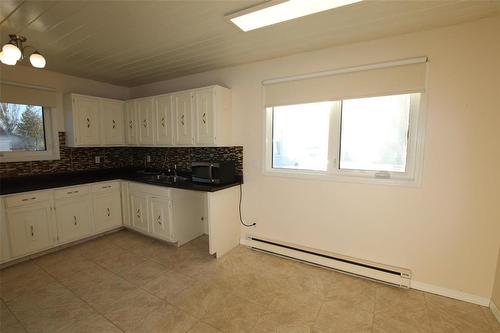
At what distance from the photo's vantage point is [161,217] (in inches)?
122

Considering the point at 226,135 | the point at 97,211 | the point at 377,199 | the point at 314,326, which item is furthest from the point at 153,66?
the point at 314,326

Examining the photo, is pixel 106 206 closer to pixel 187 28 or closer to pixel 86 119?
pixel 86 119

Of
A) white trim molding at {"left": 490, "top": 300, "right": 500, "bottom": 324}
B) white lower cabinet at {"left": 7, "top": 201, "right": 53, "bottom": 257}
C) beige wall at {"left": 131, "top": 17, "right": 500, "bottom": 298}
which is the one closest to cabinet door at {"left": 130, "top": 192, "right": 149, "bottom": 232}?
white lower cabinet at {"left": 7, "top": 201, "right": 53, "bottom": 257}

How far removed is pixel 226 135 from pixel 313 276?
77.4 inches

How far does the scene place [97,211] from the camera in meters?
3.34

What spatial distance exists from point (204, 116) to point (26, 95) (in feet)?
7.77

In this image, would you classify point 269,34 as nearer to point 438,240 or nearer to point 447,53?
point 447,53

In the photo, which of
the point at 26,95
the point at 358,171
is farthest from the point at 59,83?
the point at 358,171

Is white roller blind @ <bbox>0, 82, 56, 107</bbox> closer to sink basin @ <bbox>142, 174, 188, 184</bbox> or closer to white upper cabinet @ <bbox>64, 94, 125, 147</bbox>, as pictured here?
white upper cabinet @ <bbox>64, 94, 125, 147</bbox>

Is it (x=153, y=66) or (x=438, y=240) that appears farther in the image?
(x=153, y=66)

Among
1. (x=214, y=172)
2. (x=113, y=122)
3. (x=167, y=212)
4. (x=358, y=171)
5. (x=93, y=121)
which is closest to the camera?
(x=358, y=171)

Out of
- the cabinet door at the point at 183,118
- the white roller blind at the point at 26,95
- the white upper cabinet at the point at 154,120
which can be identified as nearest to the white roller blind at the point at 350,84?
the white upper cabinet at the point at 154,120

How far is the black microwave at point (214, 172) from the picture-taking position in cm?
280

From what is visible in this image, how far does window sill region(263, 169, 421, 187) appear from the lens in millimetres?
2188
